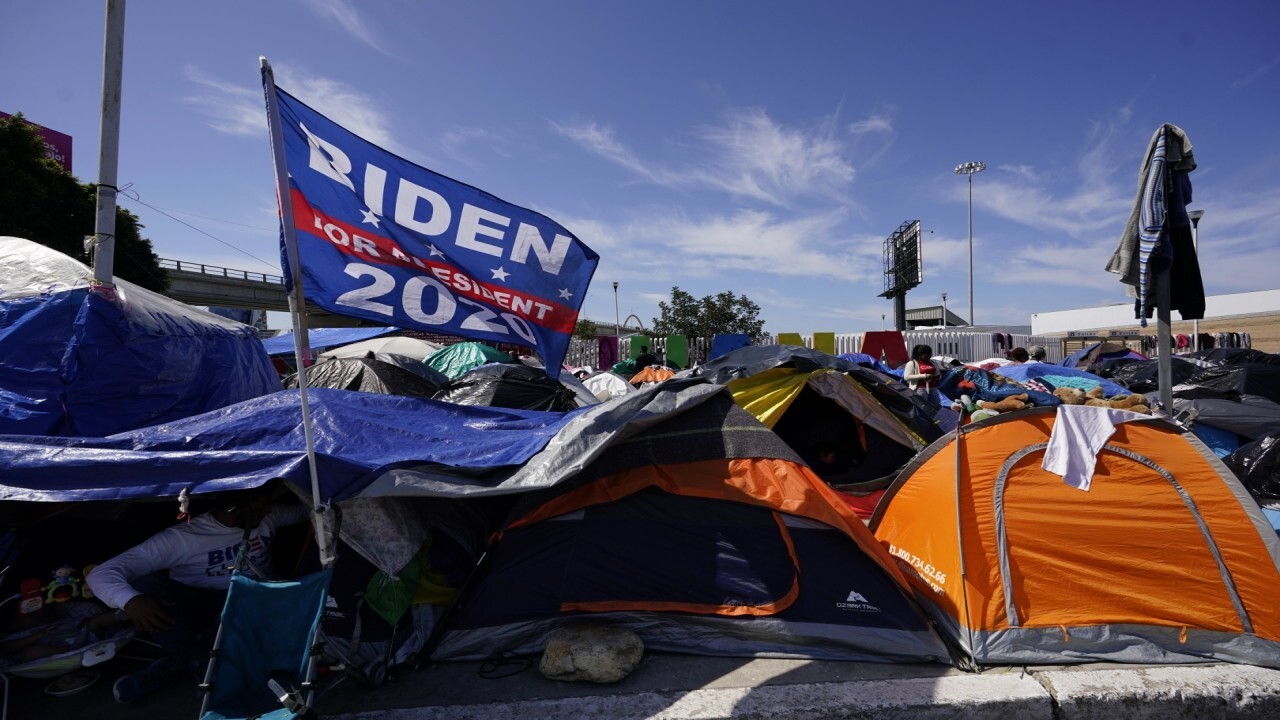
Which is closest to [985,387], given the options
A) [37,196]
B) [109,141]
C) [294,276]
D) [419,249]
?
[419,249]

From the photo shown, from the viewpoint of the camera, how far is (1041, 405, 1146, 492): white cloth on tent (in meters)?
3.46

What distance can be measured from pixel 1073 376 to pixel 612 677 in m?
9.69

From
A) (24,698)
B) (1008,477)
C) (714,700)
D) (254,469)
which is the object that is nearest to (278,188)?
(254,469)

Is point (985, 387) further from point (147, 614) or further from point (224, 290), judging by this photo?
point (224, 290)

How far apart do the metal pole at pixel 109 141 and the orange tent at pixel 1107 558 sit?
6.55 metres

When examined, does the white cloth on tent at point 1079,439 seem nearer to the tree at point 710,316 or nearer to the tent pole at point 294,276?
the tent pole at point 294,276

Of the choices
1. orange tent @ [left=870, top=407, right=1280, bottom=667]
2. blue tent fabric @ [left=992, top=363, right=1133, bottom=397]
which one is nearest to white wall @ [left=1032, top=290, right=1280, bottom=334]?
blue tent fabric @ [left=992, top=363, right=1133, bottom=397]

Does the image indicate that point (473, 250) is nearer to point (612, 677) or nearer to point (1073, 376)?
point (612, 677)

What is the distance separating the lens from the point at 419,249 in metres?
3.52

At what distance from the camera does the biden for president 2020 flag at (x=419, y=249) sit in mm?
3287

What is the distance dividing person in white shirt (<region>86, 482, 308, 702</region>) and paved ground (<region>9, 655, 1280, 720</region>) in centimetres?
18

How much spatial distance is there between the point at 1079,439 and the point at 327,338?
1720cm

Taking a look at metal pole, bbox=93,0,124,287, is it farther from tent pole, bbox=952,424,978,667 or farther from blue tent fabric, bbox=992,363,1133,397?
blue tent fabric, bbox=992,363,1133,397

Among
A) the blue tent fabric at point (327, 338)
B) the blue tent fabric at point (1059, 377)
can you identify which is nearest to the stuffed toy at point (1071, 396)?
the blue tent fabric at point (1059, 377)
